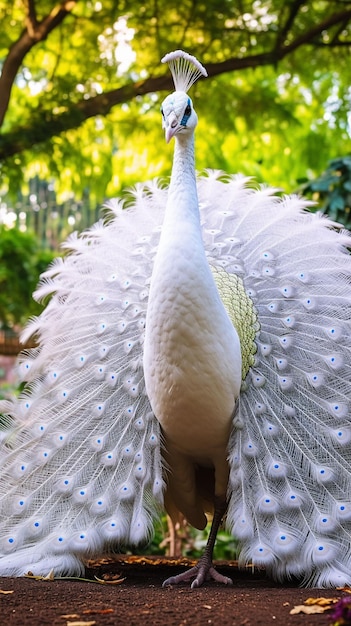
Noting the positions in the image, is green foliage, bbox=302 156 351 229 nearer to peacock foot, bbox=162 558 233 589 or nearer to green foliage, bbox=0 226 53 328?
peacock foot, bbox=162 558 233 589

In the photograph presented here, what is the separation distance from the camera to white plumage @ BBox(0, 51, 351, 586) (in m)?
3.50

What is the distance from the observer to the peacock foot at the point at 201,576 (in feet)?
12.6

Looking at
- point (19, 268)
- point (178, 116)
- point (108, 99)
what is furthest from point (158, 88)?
point (178, 116)

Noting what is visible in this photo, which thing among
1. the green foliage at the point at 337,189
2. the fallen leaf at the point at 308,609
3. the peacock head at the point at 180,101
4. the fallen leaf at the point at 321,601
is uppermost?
the green foliage at the point at 337,189

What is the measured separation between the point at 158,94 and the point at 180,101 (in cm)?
387

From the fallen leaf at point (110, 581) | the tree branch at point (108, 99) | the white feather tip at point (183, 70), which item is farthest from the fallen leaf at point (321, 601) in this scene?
the tree branch at point (108, 99)

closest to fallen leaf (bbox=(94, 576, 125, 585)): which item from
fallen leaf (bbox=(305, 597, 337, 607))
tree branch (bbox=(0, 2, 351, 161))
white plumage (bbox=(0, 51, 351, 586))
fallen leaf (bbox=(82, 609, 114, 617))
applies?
white plumage (bbox=(0, 51, 351, 586))

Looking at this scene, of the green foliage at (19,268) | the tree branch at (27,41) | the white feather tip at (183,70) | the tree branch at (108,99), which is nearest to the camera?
the white feather tip at (183,70)

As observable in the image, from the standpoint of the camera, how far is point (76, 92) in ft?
21.5

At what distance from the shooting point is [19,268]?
28.2 ft

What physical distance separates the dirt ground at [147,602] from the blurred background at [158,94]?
2.87 m

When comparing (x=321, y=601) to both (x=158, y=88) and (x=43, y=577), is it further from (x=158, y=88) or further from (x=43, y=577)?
(x=158, y=88)

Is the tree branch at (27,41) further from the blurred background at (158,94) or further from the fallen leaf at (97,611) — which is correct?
the fallen leaf at (97,611)

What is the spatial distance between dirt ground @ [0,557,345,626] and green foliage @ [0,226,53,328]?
4685 millimetres
